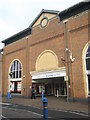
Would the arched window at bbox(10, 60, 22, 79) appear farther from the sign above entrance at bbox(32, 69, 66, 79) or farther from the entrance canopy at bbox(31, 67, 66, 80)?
the sign above entrance at bbox(32, 69, 66, 79)

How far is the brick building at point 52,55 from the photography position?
1933 centimetres

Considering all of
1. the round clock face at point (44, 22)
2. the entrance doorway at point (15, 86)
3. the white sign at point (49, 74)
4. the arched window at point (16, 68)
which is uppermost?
the round clock face at point (44, 22)

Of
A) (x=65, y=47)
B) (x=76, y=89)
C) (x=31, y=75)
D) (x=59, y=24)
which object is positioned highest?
(x=59, y=24)

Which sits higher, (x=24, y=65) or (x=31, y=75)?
(x=24, y=65)

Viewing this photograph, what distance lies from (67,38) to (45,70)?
238 inches

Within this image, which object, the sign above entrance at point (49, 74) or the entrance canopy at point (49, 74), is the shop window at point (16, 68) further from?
the sign above entrance at point (49, 74)

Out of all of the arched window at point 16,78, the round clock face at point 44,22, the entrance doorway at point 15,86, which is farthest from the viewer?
the arched window at point 16,78

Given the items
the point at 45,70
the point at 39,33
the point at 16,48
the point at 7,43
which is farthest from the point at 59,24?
the point at 7,43

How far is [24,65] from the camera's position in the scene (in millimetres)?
28188

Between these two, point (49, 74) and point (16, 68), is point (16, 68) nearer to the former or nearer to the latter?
point (16, 68)

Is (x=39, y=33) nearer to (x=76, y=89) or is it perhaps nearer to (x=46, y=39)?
(x=46, y=39)

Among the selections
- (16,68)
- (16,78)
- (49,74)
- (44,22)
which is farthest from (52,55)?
(16,78)

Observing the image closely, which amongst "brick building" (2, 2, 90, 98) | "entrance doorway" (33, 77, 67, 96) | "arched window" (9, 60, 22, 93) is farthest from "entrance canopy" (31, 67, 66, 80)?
"arched window" (9, 60, 22, 93)

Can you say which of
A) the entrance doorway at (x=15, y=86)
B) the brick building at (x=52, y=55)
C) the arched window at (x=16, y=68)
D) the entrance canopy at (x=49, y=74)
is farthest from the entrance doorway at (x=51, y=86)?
the arched window at (x=16, y=68)
